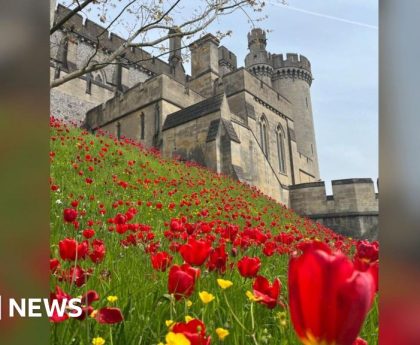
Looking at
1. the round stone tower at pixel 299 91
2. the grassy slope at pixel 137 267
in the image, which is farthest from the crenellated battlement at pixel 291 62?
the grassy slope at pixel 137 267

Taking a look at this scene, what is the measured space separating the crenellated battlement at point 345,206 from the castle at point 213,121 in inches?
1.9

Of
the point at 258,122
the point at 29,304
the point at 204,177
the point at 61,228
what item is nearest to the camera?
the point at 29,304

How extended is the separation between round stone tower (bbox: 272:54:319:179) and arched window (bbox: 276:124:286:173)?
6890 mm

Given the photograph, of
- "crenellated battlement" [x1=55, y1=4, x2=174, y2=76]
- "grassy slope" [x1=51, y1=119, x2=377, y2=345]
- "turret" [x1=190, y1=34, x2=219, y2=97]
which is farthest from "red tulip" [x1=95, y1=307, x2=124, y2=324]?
"crenellated battlement" [x1=55, y1=4, x2=174, y2=76]

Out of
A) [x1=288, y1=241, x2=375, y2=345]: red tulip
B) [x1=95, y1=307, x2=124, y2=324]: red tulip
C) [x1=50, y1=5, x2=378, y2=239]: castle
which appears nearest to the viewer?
[x1=288, y1=241, x2=375, y2=345]: red tulip

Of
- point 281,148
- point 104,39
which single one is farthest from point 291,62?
point 104,39

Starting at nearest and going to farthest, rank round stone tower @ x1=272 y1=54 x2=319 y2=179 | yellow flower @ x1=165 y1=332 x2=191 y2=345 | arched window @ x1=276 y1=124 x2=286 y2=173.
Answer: yellow flower @ x1=165 y1=332 x2=191 y2=345
arched window @ x1=276 y1=124 x2=286 y2=173
round stone tower @ x1=272 y1=54 x2=319 y2=179

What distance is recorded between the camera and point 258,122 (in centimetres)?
2361

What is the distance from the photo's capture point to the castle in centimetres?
1689

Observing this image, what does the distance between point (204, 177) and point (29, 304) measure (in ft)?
36.5

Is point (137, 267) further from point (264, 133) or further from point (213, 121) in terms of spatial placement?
point (264, 133)

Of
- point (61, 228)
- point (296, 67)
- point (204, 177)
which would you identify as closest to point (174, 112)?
point (204, 177)

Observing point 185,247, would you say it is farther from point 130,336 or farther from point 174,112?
point 174,112

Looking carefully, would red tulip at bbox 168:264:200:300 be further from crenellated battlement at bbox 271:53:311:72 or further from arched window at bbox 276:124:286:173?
crenellated battlement at bbox 271:53:311:72
